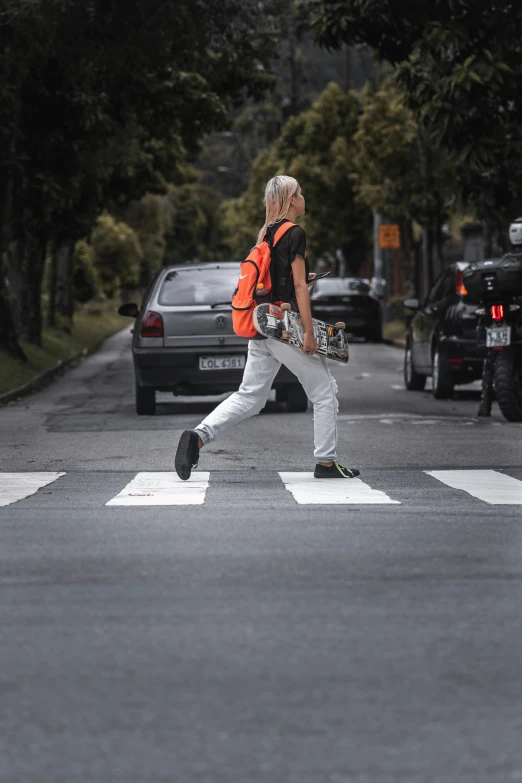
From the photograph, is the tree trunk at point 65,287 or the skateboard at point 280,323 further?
the tree trunk at point 65,287

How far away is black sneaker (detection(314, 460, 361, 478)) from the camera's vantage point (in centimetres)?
1008

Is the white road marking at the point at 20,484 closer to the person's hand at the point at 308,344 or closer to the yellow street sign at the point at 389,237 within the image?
the person's hand at the point at 308,344

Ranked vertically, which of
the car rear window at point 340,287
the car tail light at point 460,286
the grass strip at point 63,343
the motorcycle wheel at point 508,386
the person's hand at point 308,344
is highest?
the person's hand at point 308,344

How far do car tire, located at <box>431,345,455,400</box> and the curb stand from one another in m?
5.40

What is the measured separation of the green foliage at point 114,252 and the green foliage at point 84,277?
5.69m

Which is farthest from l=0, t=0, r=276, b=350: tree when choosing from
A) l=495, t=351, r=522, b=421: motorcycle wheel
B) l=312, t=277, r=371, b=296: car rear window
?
l=495, t=351, r=522, b=421: motorcycle wheel

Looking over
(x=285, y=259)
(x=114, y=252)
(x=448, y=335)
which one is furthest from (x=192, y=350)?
(x=114, y=252)

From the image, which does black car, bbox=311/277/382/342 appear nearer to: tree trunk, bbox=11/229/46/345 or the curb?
tree trunk, bbox=11/229/46/345

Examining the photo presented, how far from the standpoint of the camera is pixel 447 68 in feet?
63.8

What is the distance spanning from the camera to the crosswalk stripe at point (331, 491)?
28.7 ft

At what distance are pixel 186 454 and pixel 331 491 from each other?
103 cm

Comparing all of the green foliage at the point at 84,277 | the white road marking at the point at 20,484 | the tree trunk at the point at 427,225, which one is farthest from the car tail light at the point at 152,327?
the green foliage at the point at 84,277

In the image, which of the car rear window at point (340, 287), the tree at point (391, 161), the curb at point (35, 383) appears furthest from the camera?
the tree at point (391, 161)

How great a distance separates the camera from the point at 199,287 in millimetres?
17297
